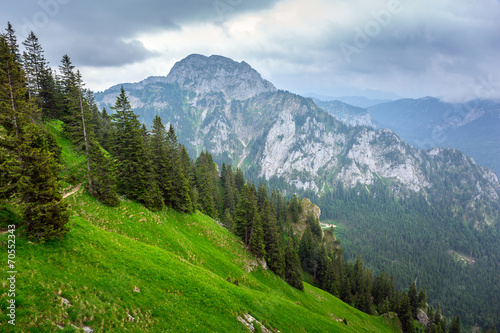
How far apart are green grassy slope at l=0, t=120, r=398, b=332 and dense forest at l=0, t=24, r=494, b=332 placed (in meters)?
2.64

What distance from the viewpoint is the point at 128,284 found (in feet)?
63.9

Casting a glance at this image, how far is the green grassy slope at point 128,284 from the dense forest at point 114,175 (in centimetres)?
264

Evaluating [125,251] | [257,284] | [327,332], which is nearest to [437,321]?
[327,332]

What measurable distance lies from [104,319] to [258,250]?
129 ft

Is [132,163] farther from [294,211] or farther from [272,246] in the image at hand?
[294,211]

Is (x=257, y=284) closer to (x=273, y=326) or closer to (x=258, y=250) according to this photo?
(x=258, y=250)

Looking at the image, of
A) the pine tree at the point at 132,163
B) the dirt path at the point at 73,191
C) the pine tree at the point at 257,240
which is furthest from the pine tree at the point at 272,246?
A: the dirt path at the point at 73,191

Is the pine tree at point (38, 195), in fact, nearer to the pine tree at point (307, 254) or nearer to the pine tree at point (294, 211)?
the pine tree at point (307, 254)

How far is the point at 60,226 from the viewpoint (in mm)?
18266

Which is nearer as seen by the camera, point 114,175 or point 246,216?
point 114,175

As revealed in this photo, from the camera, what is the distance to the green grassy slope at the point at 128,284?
13.7 meters

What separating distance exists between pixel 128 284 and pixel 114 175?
982 inches

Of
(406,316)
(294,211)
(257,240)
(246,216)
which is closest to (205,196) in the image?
(246,216)

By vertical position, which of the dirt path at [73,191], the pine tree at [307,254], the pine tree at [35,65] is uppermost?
the pine tree at [35,65]
